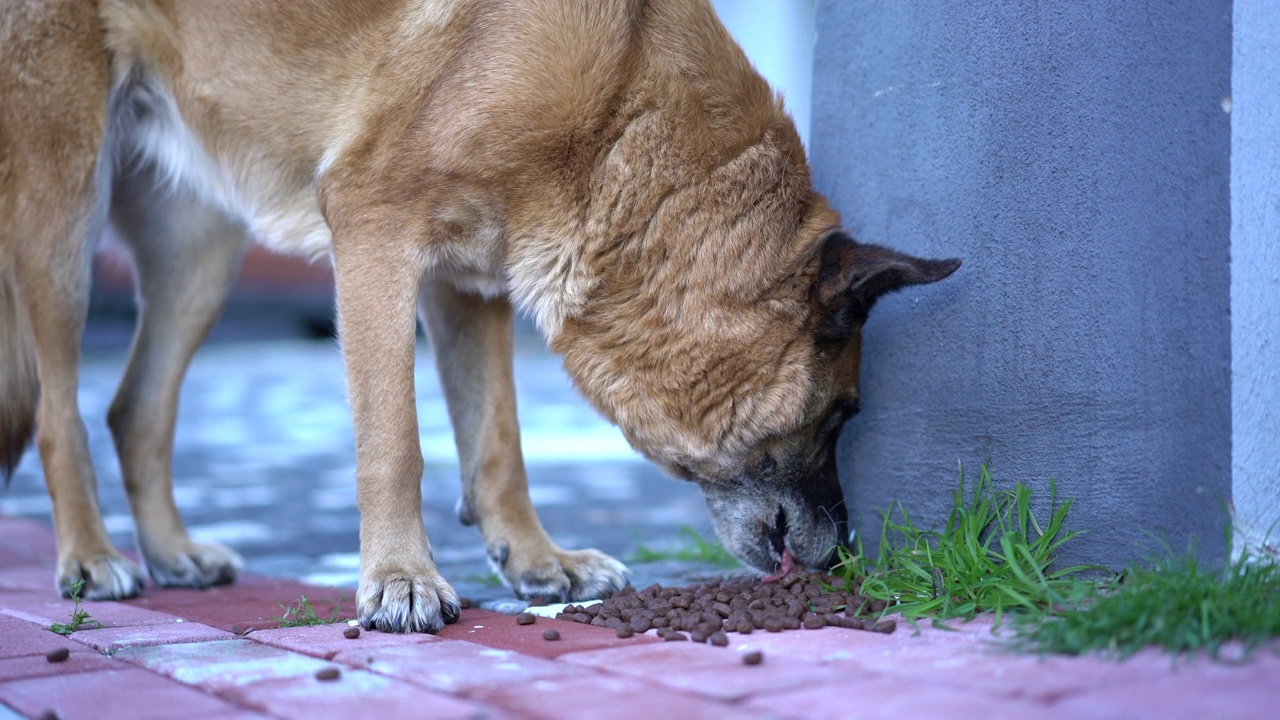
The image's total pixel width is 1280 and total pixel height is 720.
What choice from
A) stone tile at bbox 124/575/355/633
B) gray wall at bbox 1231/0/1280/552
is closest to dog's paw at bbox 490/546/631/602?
stone tile at bbox 124/575/355/633

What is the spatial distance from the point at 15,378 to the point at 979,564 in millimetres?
2938

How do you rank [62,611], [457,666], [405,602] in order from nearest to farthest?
[457,666], [405,602], [62,611]

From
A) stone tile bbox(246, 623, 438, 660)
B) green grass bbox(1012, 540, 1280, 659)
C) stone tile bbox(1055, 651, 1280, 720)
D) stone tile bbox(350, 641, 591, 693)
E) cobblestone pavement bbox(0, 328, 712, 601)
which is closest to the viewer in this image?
stone tile bbox(1055, 651, 1280, 720)

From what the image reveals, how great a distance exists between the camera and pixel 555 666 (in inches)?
79.4

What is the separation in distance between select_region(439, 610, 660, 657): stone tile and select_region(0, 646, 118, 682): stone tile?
0.68 m

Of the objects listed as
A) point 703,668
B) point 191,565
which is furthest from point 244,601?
point 703,668

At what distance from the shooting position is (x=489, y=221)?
2.89 m

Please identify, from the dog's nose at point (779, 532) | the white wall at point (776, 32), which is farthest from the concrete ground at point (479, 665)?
the white wall at point (776, 32)

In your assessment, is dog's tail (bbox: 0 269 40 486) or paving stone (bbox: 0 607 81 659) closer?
paving stone (bbox: 0 607 81 659)

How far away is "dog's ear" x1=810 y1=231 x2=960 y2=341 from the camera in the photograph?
8.40ft

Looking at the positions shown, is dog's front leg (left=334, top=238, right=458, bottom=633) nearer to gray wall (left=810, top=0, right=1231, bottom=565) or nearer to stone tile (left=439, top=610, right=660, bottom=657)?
stone tile (left=439, top=610, right=660, bottom=657)

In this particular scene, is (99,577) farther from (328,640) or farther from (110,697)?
(110,697)

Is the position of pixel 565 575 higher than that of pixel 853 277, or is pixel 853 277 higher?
pixel 853 277

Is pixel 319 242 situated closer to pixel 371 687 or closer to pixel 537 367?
pixel 371 687
